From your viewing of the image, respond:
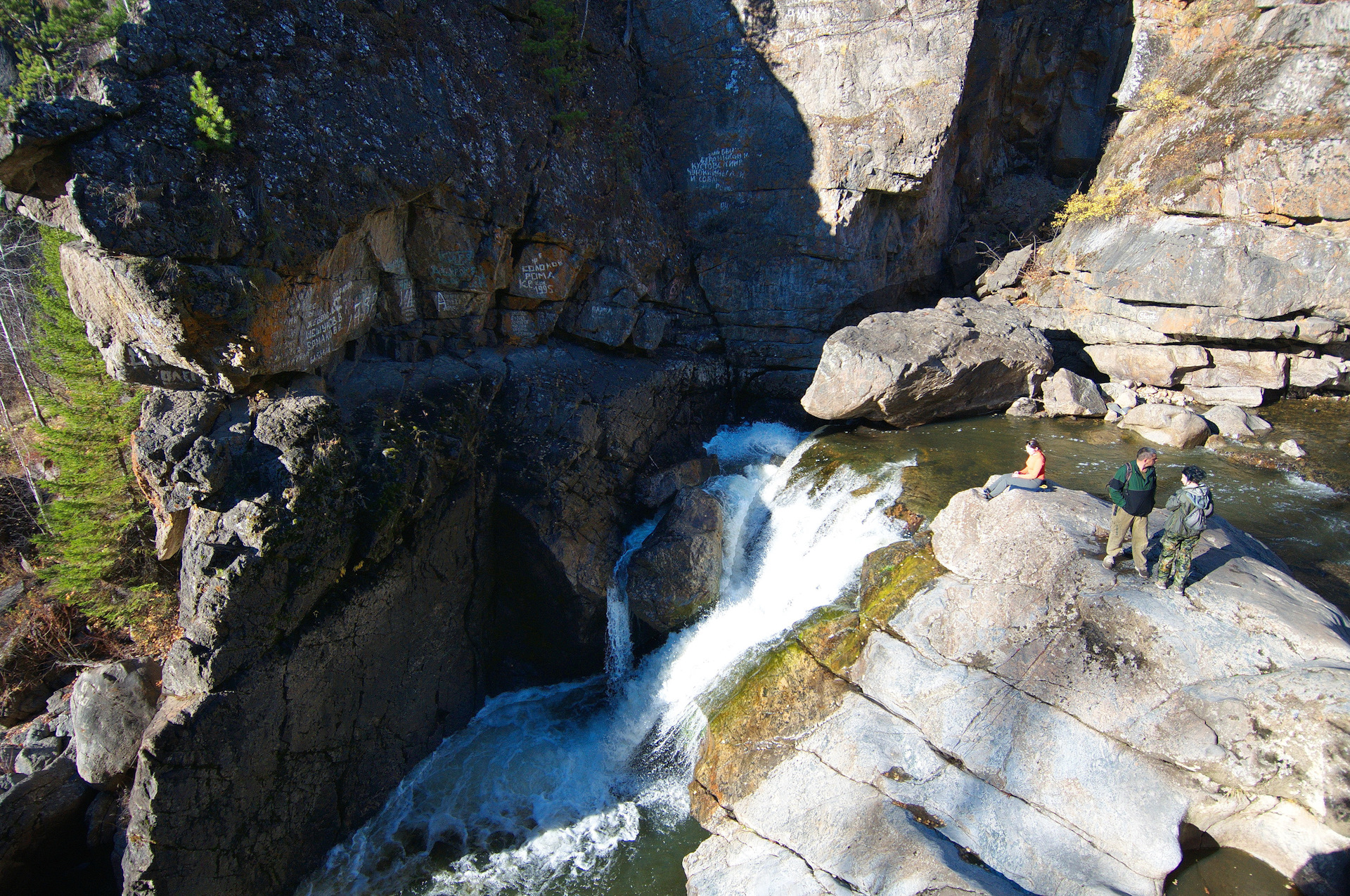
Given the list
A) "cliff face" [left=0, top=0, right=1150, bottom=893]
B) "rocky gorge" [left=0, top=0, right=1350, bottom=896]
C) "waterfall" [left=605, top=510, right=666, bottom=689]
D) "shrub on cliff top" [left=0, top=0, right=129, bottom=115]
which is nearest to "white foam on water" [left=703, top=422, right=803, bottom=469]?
"rocky gorge" [left=0, top=0, right=1350, bottom=896]

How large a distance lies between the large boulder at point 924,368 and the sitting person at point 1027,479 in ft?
11.6

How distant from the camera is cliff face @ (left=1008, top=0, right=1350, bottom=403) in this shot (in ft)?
38.3

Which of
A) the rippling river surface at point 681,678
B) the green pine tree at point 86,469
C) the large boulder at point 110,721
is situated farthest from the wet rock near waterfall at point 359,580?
the green pine tree at point 86,469

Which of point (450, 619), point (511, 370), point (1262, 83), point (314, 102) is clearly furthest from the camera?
point (1262, 83)

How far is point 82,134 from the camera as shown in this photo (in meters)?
6.69

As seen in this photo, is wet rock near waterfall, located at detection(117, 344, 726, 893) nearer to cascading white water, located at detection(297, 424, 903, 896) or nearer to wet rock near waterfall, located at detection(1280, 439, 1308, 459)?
cascading white water, located at detection(297, 424, 903, 896)

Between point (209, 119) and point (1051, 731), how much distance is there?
36.6ft

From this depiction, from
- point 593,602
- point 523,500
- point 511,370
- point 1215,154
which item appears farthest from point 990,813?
point 1215,154

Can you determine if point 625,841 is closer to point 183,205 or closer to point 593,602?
point 593,602

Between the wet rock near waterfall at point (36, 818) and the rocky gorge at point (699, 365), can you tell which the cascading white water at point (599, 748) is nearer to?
the rocky gorge at point (699, 365)

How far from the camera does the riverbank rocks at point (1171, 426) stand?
11633 mm

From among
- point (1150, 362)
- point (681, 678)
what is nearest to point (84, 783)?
point (681, 678)

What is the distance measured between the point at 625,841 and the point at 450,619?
4.04 m

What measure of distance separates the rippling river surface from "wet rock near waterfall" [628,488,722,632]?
0.35 meters
